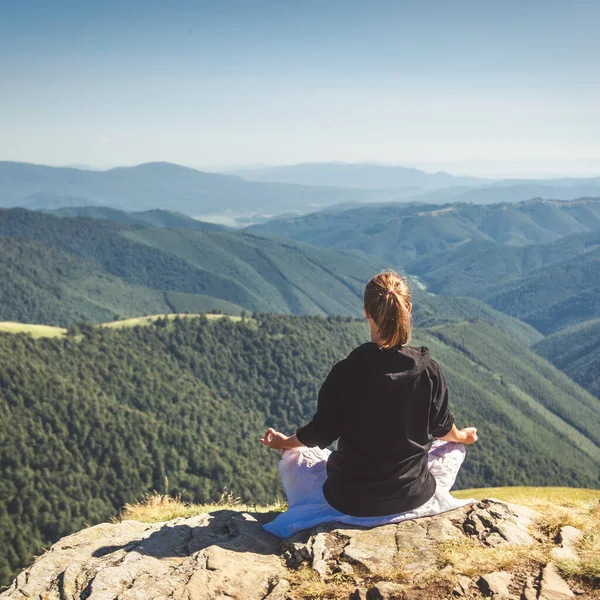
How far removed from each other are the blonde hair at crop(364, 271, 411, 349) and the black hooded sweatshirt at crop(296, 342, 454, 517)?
1.07 feet

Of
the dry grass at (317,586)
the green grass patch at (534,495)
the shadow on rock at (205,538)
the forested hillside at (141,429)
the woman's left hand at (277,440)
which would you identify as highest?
the woman's left hand at (277,440)

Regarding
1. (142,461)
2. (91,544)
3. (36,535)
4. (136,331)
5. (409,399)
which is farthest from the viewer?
(136,331)

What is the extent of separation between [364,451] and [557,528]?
12.1ft

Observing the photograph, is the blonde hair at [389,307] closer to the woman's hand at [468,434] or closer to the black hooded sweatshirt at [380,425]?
the black hooded sweatshirt at [380,425]

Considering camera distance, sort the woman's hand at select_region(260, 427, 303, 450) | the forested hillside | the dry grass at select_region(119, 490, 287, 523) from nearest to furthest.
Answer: the woman's hand at select_region(260, 427, 303, 450) → the dry grass at select_region(119, 490, 287, 523) → the forested hillside

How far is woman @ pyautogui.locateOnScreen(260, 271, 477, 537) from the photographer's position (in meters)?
8.84

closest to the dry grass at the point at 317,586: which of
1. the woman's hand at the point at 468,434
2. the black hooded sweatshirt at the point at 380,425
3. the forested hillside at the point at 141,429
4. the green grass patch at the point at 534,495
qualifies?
the black hooded sweatshirt at the point at 380,425

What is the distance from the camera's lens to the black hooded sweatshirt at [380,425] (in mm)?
8938

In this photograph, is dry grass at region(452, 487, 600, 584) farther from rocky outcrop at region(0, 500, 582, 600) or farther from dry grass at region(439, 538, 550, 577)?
rocky outcrop at region(0, 500, 582, 600)

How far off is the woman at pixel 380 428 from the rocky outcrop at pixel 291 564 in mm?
351

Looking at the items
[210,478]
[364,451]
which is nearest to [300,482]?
[364,451]

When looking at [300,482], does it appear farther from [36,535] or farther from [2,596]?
[36,535]

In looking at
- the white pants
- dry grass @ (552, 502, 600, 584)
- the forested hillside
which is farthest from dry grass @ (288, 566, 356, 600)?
the forested hillside

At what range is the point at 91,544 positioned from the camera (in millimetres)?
10383
